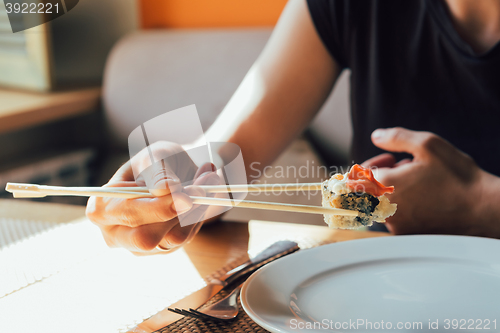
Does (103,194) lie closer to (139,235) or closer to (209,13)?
(139,235)

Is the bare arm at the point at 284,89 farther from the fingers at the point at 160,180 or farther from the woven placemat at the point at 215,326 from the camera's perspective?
the woven placemat at the point at 215,326

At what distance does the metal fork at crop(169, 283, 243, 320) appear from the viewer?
402 mm

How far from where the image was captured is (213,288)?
1.55 feet

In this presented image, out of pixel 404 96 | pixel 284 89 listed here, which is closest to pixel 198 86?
pixel 284 89

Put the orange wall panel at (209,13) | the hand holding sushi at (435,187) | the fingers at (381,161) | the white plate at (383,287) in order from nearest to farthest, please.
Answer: the white plate at (383,287)
the hand holding sushi at (435,187)
the fingers at (381,161)
the orange wall panel at (209,13)

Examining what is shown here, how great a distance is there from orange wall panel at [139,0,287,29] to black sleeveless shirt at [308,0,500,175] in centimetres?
89

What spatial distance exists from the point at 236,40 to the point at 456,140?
0.98 meters

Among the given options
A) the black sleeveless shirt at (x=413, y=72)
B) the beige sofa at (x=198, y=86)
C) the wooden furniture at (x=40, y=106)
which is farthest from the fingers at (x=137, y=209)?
the wooden furniture at (x=40, y=106)

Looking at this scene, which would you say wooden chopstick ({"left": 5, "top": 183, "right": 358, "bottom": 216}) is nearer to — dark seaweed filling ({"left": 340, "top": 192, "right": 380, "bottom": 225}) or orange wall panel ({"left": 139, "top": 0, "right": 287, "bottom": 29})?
dark seaweed filling ({"left": 340, "top": 192, "right": 380, "bottom": 225})

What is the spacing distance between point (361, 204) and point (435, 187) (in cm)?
28

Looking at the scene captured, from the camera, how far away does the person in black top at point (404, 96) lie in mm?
712

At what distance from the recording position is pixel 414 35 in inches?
36.0

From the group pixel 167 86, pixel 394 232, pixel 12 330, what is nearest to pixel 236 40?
pixel 167 86

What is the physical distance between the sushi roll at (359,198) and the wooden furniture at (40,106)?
4.08 ft
